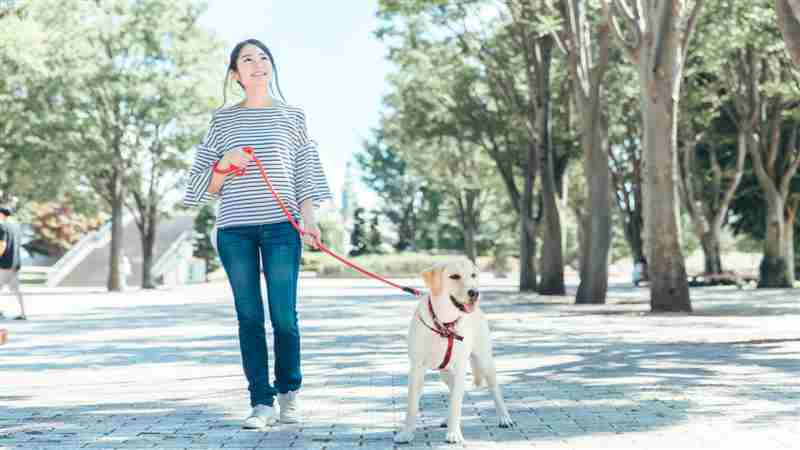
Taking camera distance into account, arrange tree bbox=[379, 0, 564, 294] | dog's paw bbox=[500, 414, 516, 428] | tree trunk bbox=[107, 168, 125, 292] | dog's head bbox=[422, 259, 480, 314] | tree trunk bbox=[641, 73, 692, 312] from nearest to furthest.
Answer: dog's head bbox=[422, 259, 480, 314]
dog's paw bbox=[500, 414, 516, 428]
tree trunk bbox=[641, 73, 692, 312]
tree bbox=[379, 0, 564, 294]
tree trunk bbox=[107, 168, 125, 292]

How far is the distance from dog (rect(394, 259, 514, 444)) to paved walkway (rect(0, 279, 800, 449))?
227 mm

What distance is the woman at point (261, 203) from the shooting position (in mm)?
6074

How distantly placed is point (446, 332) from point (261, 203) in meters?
1.38

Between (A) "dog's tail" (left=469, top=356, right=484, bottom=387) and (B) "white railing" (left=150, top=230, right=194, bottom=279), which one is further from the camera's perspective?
(B) "white railing" (left=150, top=230, right=194, bottom=279)

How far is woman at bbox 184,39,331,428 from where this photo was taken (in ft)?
19.9

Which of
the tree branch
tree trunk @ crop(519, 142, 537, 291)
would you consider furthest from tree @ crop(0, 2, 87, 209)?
the tree branch

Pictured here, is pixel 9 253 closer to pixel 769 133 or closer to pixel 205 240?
pixel 769 133

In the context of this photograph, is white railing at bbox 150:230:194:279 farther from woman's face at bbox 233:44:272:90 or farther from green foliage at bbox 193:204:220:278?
woman's face at bbox 233:44:272:90

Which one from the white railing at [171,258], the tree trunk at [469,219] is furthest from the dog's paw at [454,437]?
the tree trunk at [469,219]

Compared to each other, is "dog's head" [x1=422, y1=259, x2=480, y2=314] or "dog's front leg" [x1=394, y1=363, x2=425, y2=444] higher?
"dog's head" [x1=422, y1=259, x2=480, y2=314]

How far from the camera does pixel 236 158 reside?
19.6 ft

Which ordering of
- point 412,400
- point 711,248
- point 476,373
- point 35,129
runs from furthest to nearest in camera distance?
point 711,248 < point 35,129 < point 476,373 < point 412,400

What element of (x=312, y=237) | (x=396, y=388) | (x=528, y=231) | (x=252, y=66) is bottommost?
(x=396, y=388)

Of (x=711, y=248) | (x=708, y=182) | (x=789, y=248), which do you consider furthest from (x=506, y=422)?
(x=708, y=182)
